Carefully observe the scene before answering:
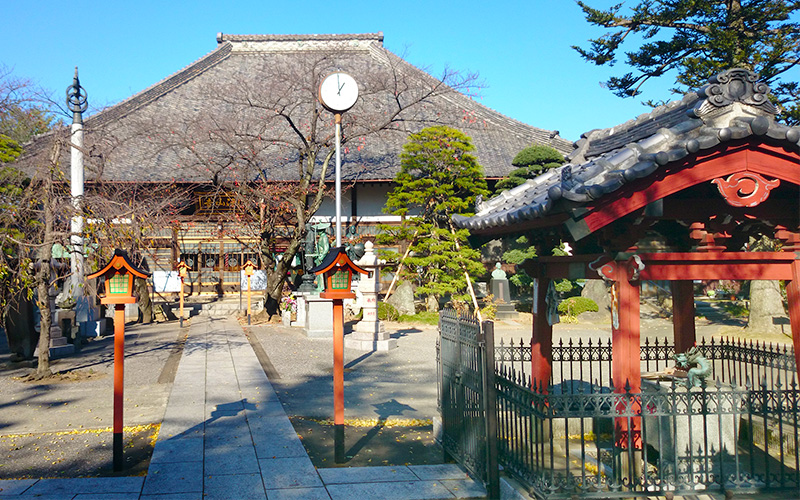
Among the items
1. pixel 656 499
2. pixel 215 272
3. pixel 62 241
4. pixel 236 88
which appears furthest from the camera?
pixel 215 272

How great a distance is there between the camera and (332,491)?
5.23 m

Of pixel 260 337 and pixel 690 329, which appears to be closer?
pixel 690 329

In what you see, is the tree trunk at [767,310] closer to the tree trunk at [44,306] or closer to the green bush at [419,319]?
the green bush at [419,319]

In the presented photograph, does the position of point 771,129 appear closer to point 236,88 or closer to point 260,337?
point 260,337

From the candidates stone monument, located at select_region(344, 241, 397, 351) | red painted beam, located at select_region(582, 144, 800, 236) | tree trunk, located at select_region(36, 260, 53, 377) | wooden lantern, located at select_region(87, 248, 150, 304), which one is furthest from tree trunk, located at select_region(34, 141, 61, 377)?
red painted beam, located at select_region(582, 144, 800, 236)

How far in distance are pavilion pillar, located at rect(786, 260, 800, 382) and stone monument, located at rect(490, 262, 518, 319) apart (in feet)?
56.5

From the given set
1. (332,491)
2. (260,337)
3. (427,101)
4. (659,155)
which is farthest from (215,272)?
(659,155)

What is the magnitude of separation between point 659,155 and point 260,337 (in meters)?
14.0

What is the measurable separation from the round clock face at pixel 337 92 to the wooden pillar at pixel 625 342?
205 inches

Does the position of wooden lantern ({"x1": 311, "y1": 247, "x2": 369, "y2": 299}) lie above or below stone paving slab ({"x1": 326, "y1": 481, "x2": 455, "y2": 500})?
above

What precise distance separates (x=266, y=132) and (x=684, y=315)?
22694 mm

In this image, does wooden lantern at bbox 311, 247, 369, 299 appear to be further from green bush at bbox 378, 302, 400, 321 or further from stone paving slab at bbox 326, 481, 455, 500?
green bush at bbox 378, 302, 400, 321

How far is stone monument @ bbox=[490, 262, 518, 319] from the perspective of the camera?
22203 mm

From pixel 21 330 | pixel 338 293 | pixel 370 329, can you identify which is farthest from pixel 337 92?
pixel 21 330
